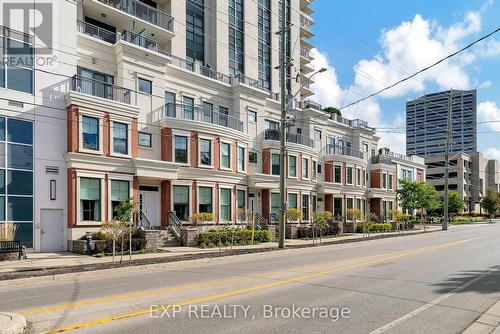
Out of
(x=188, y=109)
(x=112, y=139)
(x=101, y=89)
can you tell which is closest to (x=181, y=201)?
(x=112, y=139)

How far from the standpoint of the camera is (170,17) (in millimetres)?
31672

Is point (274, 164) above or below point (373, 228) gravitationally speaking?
above

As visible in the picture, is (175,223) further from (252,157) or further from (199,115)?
(252,157)

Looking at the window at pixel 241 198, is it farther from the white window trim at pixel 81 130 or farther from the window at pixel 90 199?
the white window trim at pixel 81 130

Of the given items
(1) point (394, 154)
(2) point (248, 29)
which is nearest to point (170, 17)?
(2) point (248, 29)

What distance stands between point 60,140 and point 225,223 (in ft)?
40.8

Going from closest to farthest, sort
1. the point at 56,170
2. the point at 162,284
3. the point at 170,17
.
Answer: the point at 162,284
the point at 56,170
the point at 170,17

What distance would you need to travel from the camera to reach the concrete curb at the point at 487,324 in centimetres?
693

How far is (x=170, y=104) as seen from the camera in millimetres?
28656

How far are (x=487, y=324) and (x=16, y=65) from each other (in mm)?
22605

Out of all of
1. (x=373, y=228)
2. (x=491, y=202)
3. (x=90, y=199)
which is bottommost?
(x=373, y=228)

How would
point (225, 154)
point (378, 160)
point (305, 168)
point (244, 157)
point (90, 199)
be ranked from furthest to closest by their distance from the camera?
1. point (378, 160)
2. point (305, 168)
3. point (244, 157)
4. point (225, 154)
5. point (90, 199)

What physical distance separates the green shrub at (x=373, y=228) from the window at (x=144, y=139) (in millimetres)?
21786

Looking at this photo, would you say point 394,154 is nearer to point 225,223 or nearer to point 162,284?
point 225,223
